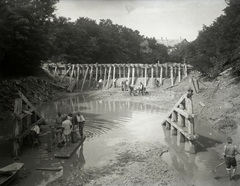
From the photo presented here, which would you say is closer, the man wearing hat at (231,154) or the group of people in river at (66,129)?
the man wearing hat at (231,154)

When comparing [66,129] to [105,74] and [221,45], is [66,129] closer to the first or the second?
[221,45]

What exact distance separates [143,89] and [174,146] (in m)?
16.6

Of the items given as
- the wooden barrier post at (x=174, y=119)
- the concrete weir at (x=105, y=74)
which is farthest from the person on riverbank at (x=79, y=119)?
the concrete weir at (x=105, y=74)

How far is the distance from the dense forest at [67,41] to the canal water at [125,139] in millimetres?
6939

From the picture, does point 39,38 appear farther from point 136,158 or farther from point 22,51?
point 136,158

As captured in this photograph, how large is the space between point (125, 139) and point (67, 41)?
3278 centimetres

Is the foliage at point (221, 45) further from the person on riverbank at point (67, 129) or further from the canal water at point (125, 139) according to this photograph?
the person on riverbank at point (67, 129)

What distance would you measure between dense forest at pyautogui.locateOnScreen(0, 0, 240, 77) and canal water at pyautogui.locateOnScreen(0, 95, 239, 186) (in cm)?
694

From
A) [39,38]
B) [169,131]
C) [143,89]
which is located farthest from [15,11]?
[169,131]

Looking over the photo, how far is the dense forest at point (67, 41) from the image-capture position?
668 inches

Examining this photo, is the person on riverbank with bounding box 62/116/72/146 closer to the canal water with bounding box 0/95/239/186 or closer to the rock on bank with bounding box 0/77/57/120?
the canal water with bounding box 0/95/239/186

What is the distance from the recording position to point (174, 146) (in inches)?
441

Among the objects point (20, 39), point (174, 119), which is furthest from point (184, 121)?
point (20, 39)

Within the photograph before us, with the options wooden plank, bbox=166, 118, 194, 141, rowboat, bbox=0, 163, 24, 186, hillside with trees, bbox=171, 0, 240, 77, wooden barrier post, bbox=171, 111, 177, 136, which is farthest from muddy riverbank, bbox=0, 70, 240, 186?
hillside with trees, bbox=171, 0, 240, 77
